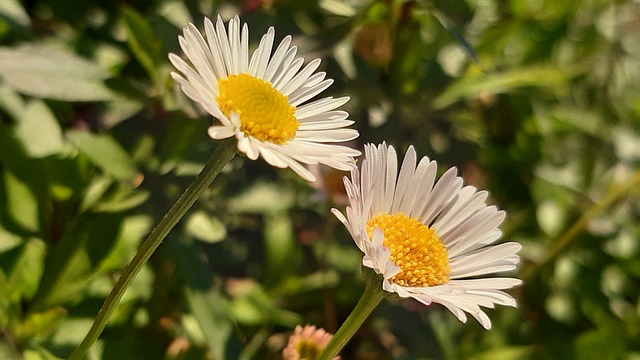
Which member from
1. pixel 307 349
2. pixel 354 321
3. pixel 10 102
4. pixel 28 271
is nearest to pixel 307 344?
pixel 307 349

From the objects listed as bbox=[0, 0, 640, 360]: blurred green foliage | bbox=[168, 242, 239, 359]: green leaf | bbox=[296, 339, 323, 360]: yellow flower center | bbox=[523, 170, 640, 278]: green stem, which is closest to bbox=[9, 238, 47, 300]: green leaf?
bbox=[0, 0, 640, 360]: blurred green foliage

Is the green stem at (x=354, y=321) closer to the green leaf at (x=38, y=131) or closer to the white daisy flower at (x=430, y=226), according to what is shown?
the white daisy flower at (x=430, y=226)

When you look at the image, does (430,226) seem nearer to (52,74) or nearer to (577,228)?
(52,74)

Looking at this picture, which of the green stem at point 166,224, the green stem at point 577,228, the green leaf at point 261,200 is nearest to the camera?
the green stem at point 166,224

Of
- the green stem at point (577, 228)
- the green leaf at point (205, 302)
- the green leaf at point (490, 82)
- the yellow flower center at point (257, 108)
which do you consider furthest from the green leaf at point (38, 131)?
the green stem at point (577, 228)

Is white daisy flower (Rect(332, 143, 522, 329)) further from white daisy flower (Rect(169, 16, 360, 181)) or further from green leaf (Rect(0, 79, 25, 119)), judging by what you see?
green leaf (Rect(0, 79, 25, 119))

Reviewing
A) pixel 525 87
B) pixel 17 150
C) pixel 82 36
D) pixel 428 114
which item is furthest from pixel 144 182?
pixel 525 87
